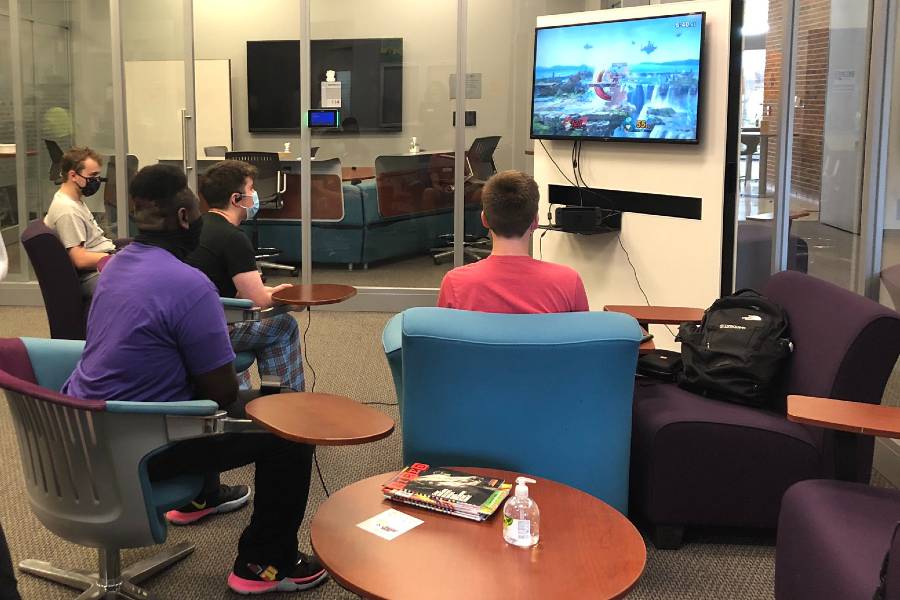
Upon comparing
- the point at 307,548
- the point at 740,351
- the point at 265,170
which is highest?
the point at 265,170

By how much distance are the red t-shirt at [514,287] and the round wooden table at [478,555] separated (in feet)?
3.03

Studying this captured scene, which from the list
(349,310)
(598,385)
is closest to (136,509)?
(598,385)

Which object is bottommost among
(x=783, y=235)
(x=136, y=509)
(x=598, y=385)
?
(x=136, y=509)

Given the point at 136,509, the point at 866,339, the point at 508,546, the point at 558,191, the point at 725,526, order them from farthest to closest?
the point at 558,191, the point at 725,526, the point at 866,339, the point at 136,509, the point at 508,546

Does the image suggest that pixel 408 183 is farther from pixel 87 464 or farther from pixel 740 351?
pixel 87 464

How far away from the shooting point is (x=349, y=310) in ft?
23.6

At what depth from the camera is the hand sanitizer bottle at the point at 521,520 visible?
1.89m

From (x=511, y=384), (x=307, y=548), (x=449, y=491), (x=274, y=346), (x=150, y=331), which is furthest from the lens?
(x=274, y=346)

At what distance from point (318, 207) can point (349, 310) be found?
2.79ft

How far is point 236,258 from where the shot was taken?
3645 mm

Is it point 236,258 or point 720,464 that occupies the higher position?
point 236,258

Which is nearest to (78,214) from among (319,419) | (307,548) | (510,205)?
(307,548)

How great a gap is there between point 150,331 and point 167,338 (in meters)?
0.05

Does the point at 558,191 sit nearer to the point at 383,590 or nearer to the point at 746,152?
the point at 746,152
